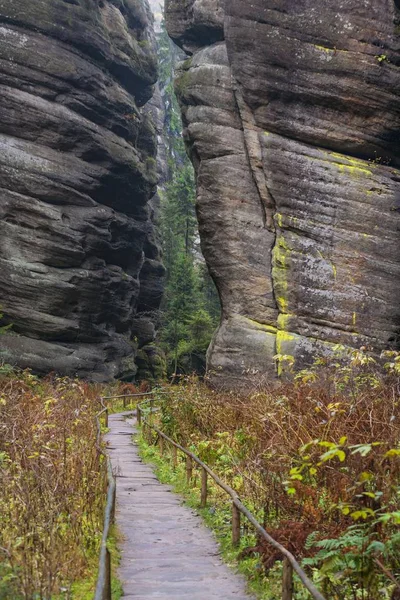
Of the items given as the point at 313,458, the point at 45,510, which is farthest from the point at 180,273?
the point at 45,510

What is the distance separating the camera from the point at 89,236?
101ft

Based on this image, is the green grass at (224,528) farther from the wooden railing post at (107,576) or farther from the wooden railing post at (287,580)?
the wooden railing post at (107,576)

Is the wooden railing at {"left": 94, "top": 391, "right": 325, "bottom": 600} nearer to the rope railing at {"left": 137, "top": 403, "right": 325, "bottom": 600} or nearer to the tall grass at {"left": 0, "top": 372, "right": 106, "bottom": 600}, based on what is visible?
the rope railing at {"left": 137, "top": 403, "right": 325, "bottom": 600}

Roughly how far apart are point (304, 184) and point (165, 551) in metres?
17.1

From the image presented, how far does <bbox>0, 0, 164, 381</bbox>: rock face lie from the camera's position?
28234mm

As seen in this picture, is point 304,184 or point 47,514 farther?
point 304,184

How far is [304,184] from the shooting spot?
2238 cm

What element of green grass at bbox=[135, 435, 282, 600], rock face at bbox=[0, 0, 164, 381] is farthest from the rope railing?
rock face at bbox=[0, 0, 164, 381]

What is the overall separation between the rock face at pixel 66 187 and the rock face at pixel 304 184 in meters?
8.95

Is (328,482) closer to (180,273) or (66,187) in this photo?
(66,187)

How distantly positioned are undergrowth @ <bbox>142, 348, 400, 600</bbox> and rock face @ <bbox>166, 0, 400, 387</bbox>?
Answer: 857cm

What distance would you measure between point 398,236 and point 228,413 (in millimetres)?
11608

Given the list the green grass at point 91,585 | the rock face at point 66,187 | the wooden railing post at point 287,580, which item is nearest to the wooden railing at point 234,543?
the wooden railing post at point 287,580

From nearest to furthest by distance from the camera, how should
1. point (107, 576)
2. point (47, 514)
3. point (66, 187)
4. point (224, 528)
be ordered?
point (107, 576) → point (47, 514) → point (224, 528) → point (66, 187)
